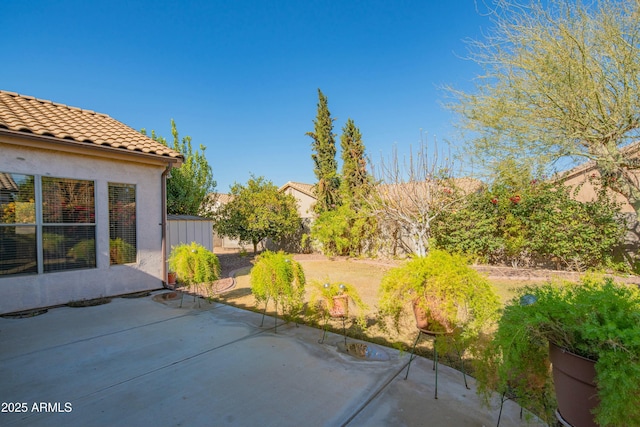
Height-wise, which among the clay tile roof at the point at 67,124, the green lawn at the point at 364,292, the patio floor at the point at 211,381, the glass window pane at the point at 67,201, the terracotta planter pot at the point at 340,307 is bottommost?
the green lawn at the point at 364,292

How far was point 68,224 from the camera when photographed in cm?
576

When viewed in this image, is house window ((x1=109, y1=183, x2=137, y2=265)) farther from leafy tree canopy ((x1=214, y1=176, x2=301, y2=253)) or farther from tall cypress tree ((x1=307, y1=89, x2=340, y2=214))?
tall cypress tree ((x1=307, y1=89, x2=340, y2=214))

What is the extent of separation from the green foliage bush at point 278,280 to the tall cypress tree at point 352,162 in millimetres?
9007

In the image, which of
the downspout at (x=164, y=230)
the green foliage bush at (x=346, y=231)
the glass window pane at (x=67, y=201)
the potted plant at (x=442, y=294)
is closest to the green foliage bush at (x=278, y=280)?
the potted plant at (x=442, y=294)

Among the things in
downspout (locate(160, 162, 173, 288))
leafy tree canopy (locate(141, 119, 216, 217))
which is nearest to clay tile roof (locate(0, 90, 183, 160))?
downspout (locate(160, 162, 173, 288))

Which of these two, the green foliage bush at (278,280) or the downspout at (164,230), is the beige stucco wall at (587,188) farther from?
the downspout at (164,230)

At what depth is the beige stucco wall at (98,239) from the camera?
17.3 feet

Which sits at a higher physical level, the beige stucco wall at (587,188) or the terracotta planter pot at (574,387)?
the beige stucco wall at (587,188)

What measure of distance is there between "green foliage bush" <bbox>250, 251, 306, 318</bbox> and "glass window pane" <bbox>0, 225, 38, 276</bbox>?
4185 mm

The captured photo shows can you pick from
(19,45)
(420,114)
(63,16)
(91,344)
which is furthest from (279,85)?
(91,344)

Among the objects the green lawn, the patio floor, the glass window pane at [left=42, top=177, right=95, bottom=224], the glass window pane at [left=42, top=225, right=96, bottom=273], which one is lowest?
the green lawn

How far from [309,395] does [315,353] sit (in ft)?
3.12

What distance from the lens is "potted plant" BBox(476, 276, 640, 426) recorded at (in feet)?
4.64

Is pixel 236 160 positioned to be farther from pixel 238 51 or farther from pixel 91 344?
pixel 91 344
